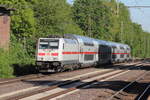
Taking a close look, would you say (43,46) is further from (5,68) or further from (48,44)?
(5,68)

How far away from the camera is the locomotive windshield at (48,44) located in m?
27.9

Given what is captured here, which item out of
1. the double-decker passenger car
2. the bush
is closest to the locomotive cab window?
the double-decker passenger car

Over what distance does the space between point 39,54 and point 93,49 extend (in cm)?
Result: 1108

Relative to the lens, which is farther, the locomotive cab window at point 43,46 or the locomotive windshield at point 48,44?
the locomotive cab window at point 43,46

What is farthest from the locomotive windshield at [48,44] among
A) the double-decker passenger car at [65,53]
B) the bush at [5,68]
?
the bush at [5,68]

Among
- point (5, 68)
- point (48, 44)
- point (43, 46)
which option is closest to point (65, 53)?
point (48, 44)

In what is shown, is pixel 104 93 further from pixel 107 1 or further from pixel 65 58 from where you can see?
pixel 107 1

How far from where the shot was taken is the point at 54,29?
45.0m

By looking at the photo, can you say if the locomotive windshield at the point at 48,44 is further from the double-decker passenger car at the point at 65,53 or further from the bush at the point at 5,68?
the bush at the point at 5,68

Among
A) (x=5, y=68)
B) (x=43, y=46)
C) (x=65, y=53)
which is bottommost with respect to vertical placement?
(x=5, y=68)

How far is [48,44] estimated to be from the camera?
28203 millimetres

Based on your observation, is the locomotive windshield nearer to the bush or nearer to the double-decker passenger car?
the double-decker passenger car

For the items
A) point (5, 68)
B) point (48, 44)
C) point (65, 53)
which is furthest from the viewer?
point (65, 53)

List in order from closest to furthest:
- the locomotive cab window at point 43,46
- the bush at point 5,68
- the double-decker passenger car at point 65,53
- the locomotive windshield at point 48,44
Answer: the bush at point 5,68 → the double-decker passenger car at point 65,53 → the locomotive windshield at point 48,44 → the locomotive cab window at point 43,46
